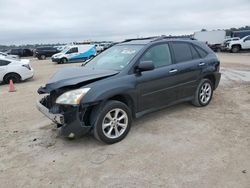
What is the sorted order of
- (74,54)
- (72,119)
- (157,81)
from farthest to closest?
1. (74,54)
2. (157,81)
3. (72,119)

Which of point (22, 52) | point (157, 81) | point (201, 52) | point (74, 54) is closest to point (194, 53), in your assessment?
point (201, 52)

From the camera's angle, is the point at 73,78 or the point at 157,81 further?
the point at 157,81

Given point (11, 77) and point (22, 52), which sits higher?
point (22, 52)

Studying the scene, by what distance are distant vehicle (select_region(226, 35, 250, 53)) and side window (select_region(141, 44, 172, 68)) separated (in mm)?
28508

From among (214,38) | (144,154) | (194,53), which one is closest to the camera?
(144,154)

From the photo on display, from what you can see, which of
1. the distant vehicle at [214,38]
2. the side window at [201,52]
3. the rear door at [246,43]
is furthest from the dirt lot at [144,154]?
the distant vehicle at [214,38]

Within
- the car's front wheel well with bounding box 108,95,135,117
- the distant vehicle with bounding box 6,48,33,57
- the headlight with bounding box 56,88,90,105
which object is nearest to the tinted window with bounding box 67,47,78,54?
the distant vehicle with bounding box 6,48,33,57

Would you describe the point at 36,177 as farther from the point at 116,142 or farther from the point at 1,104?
the point at 1,104

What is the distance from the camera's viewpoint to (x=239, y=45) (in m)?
31.7

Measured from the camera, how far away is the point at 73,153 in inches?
176

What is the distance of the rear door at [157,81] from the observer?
5207 millimetres

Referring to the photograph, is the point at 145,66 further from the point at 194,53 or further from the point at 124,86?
the point at 194,53

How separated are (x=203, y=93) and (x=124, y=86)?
2.66 meters

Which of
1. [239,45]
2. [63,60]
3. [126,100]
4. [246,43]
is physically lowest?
[63,60]
